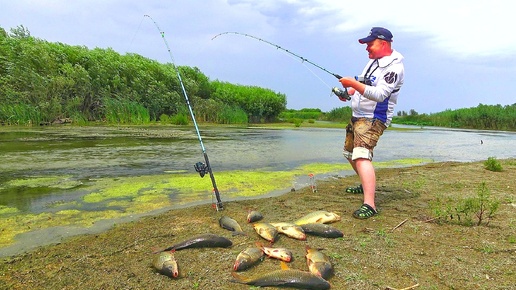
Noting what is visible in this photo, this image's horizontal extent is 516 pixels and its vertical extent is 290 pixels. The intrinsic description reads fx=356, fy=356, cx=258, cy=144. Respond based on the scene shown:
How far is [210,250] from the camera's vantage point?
10.4 feet

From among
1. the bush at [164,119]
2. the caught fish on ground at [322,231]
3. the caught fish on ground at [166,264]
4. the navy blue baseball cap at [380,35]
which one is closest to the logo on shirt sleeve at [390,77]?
the navy blue baseball cap at [380,35]

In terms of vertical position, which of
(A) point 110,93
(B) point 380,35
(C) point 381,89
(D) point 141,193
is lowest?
(D) point 141,193

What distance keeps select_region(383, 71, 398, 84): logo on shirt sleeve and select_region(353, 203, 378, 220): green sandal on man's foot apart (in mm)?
1450

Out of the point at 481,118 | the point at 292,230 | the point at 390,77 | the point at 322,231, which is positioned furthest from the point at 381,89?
the point at 481,118

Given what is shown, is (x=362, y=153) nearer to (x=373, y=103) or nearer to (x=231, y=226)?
(x=373, y=103)

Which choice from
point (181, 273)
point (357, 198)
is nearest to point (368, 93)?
point (357, 198)

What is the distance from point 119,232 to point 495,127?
42.8 metres

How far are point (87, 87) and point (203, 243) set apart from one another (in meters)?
27.9

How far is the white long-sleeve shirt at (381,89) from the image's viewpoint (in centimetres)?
398

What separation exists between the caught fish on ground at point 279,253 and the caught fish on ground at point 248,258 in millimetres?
51

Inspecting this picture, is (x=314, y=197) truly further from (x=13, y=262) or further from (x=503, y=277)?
(x=13, y=262)

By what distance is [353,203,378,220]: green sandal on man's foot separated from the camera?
4.09 metres

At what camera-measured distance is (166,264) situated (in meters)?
2.75

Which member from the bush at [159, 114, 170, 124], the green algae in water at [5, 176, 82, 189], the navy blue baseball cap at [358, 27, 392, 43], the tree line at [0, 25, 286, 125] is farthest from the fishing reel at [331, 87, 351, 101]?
the bush at [159, 114, 170, 124]
